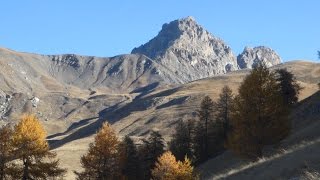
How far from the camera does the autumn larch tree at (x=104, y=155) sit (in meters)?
48.1

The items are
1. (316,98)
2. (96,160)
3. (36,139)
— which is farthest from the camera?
(316,98)

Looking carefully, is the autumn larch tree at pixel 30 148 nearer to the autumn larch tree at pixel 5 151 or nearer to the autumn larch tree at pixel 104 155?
the autumn larch tree at pixel 5 151

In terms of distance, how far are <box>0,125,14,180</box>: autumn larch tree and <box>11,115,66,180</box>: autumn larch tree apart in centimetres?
64

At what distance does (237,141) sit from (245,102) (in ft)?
12.0

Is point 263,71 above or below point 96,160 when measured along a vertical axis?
above

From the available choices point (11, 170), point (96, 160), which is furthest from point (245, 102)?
point (11, 170)

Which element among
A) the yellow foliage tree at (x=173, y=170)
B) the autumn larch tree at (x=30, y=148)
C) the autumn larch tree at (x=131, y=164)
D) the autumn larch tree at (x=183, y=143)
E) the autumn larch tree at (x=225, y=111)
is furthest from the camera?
the autumn larch tree at (x=183, y=143)

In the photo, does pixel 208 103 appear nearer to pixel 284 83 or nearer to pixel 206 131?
pixel 206 131

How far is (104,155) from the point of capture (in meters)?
48.3

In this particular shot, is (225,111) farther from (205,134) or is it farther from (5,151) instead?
(5,151)

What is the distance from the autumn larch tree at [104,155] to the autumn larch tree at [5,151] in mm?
7798

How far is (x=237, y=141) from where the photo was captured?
38625mm

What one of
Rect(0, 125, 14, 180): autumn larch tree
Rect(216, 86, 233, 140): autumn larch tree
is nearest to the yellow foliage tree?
Rect(0, 125, 14, 180): autumn larch tree

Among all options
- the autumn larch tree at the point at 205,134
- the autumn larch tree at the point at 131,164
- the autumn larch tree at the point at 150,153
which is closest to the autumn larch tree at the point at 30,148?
the autumn larch tree at the point at 131,164
